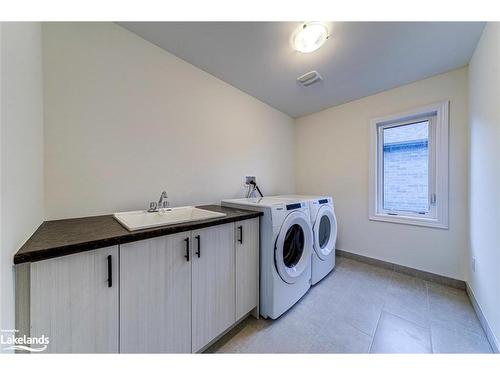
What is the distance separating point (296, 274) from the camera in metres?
1.61

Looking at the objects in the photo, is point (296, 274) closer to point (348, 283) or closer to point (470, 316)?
point (348, 283)

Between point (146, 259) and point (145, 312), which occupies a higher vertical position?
point (146, 259)

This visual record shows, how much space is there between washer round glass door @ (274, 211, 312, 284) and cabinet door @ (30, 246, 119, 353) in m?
1.11

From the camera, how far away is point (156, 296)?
935mm

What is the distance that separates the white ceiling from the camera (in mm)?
1330

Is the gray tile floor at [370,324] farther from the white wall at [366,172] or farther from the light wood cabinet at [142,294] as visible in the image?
the white wall at [366,172]

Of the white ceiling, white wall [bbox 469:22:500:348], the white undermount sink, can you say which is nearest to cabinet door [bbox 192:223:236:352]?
the white undermount sink

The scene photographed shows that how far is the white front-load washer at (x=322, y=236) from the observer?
1.89 metres

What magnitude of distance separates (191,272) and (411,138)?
2732 millimetres

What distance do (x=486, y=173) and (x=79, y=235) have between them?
8.19 feet

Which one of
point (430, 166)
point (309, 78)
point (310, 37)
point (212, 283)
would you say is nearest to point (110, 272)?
point (212, 283)

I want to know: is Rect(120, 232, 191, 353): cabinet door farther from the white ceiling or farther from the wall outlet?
the white ceiling

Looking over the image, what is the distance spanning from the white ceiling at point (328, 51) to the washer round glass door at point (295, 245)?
141 cm
